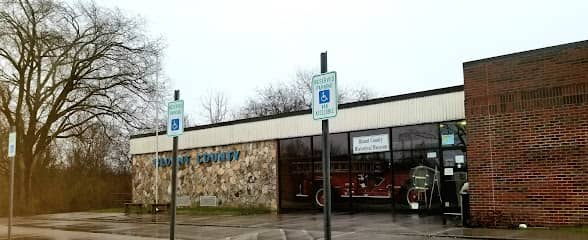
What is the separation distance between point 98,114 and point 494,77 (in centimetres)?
2302

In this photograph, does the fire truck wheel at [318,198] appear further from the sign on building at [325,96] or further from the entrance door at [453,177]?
the sign on building at [325,96]

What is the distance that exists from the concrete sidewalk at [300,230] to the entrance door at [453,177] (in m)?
1.00

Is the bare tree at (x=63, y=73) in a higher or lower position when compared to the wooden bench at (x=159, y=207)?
higher

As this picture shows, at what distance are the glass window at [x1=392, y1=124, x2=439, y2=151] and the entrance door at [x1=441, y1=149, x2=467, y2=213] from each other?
0.61 metres

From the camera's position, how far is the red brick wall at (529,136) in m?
13.1

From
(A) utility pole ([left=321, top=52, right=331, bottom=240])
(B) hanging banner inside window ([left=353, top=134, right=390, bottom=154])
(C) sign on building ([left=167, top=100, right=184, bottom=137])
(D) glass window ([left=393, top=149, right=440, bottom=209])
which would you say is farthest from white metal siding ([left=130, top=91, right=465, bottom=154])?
(A) utility pole ([left=321, top=52, right=331, bottom=240])

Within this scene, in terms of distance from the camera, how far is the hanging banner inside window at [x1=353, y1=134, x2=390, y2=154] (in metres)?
20.2

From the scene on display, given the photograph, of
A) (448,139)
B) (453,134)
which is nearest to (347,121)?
(448,139)

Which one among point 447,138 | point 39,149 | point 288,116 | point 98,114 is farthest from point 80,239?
point 39,149

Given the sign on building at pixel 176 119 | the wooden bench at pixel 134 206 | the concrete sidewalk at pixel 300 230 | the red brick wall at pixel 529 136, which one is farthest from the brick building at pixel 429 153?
the sign on building at pixel 176 119

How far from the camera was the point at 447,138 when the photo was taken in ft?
60.5

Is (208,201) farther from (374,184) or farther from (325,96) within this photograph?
(325,96)

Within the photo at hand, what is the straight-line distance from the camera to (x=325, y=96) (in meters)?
6.68

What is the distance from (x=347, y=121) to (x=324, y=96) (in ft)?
47.5
